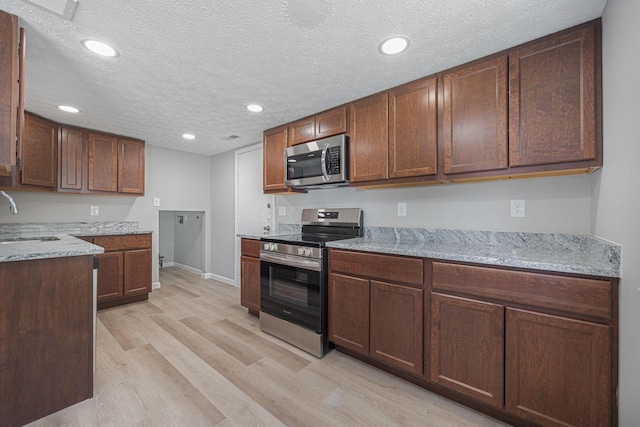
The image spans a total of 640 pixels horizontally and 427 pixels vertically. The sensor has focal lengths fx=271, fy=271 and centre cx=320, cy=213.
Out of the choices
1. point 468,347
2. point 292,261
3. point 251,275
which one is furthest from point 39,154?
point 468,347

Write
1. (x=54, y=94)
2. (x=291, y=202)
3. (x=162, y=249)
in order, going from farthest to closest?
(x=162, y=249)
(x=291, y=202)
(x=54, y=94)

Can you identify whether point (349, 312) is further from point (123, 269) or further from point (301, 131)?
point (123, 269)

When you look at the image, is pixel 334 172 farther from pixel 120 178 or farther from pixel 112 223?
pixel 112 223

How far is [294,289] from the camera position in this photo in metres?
2.45

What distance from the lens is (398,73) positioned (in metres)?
2.03

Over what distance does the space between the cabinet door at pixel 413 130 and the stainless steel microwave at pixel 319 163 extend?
460mm

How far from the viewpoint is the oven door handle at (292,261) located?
226cm

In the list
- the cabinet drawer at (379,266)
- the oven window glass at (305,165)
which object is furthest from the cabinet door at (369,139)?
the cabinet drawer at (379,266)

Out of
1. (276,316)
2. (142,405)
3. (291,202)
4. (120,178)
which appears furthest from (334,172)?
(120,178)

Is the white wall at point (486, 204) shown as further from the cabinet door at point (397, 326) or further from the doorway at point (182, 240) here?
the doorway at point (182, 240)

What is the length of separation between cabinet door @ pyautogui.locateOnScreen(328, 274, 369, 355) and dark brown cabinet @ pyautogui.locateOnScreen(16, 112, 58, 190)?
3.35m

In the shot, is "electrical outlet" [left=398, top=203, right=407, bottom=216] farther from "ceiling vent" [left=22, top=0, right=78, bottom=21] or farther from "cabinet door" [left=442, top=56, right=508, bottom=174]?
"ceiling vent" [left=22, top=0, right=78, bottom=21]

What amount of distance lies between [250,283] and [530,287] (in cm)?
252

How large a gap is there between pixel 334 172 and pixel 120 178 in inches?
118
